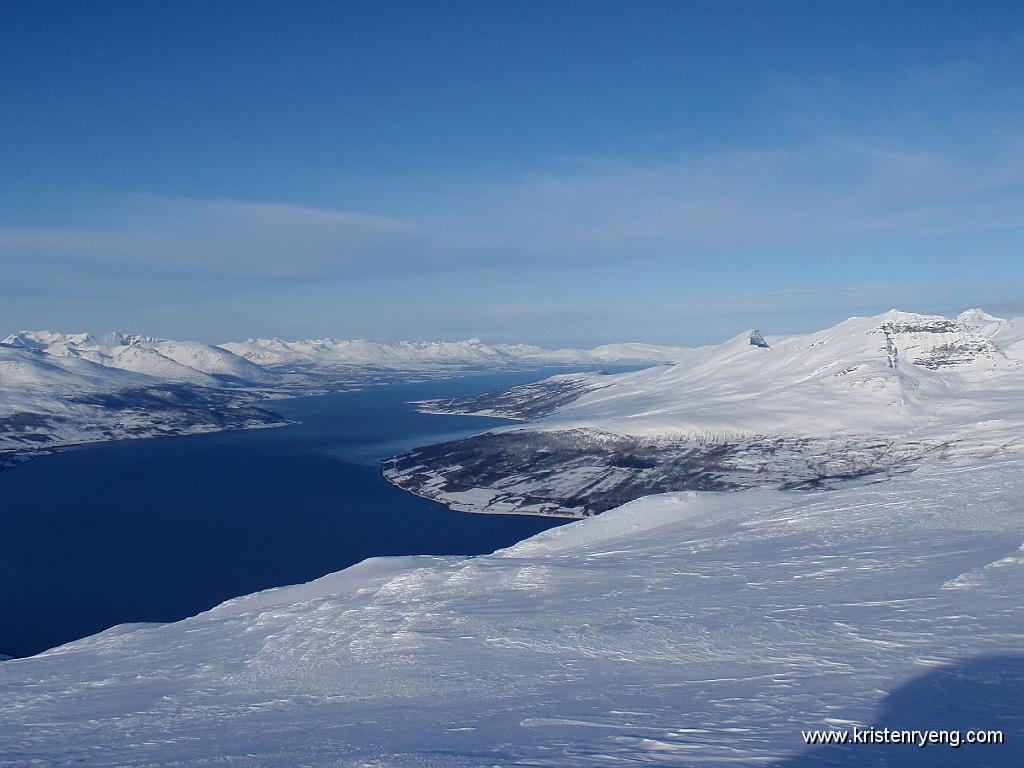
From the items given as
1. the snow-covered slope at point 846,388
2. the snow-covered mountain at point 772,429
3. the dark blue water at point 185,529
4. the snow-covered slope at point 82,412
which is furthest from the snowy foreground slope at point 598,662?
the snow-covered slope at point 82,412

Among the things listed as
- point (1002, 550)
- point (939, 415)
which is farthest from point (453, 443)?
point (1002, 550)

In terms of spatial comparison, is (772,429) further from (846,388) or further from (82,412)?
(82,412)

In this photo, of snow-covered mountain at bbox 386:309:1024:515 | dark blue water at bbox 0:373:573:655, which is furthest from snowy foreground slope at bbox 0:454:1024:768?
snow-covered mountain at bbox 386:309:1024:515

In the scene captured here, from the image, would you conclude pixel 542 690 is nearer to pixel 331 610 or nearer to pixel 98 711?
pixel 98 711

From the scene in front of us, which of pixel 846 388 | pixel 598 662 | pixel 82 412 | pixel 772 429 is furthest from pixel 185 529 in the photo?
pixel 82 412

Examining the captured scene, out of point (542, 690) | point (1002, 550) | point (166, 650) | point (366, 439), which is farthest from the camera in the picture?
point (366, 439)

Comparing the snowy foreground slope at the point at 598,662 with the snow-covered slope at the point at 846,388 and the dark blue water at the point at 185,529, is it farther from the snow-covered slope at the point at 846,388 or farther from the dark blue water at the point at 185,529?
the snow-covered slope at the point at 846,388
